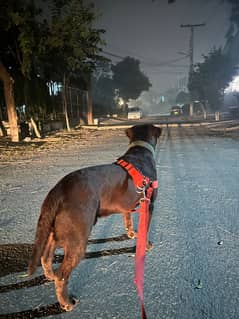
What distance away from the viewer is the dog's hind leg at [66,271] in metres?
1.87

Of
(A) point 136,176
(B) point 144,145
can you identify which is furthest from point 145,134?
(A) point 136,176

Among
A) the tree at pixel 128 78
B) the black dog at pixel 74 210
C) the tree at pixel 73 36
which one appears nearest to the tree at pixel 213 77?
the tree at pixel 128 78

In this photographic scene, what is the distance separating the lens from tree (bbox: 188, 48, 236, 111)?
36.8 meters

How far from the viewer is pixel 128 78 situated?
5331 centimetres

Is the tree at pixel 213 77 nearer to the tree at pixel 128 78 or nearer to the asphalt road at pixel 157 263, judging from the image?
the tree at pixel 128 78

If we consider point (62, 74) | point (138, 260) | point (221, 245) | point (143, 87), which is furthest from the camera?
point (143, 87)

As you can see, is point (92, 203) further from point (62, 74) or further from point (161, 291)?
point (62, 74)

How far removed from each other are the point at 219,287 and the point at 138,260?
73 centimetres

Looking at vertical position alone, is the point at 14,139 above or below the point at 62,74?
below

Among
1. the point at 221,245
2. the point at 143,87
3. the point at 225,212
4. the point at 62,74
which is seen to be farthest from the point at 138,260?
the point at 143,87

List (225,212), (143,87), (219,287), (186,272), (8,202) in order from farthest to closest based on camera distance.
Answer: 1. (143,87)
2. (8,202)
3. (225,212)
4. (186,272)
5. (219,287)

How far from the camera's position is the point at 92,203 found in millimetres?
1975

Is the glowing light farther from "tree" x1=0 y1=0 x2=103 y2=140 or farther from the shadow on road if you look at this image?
the shadow on road

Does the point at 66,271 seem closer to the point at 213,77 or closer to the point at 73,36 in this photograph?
the point at 73,36
